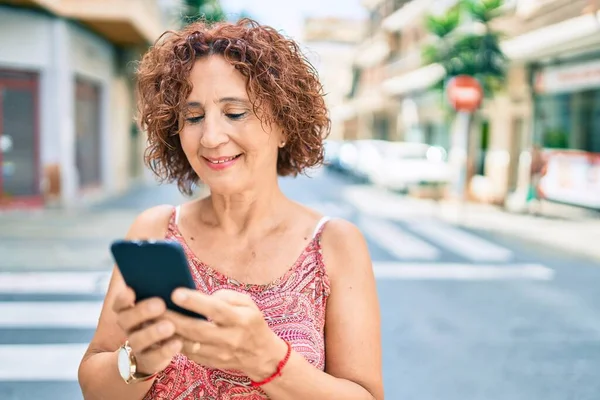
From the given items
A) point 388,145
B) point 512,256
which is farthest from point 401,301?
point 388,145

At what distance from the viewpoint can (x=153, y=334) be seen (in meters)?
1.23

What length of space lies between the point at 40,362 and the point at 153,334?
4163 millimetres

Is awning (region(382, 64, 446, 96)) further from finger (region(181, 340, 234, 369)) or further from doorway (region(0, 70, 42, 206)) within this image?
finger (region(181, 340, 234, 369))

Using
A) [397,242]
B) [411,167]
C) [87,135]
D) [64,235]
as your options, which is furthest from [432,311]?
[411,167]

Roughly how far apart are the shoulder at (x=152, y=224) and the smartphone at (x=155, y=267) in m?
0.61

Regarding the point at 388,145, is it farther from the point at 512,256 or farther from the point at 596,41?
the point at 512,256

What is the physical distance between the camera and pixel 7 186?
43.8 feet

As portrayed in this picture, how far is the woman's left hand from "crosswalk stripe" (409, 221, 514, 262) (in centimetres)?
862

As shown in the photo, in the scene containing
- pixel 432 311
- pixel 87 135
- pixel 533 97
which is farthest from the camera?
pixel 533 97

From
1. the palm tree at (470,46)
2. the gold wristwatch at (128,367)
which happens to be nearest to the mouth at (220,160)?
the gold wristwatch at (128,367)

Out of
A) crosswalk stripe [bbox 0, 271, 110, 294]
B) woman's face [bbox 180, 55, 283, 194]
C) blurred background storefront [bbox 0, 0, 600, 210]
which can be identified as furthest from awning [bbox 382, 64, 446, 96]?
woman's face [bbox 180, 55, 283, 194]

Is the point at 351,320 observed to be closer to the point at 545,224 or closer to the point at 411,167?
the point at 545,224

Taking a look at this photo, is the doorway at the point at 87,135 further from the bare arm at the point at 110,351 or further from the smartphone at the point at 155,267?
the smartphone at the point at 155,267

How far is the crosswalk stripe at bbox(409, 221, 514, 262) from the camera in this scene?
9914 mm
